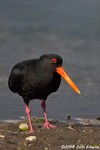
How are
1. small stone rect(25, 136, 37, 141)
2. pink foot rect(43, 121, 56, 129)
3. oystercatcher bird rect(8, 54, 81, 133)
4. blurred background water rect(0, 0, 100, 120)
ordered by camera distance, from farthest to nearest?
blurred background water rect(0, 0, 100, 120) < pink foot rect(43, 121, 56, 129) < oystercatcher bird rect(8, 54, 81, 133) < small stone rect(25, 136, 37, 141)

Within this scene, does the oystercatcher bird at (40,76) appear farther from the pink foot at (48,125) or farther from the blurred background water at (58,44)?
the blurred background water at (58,44)

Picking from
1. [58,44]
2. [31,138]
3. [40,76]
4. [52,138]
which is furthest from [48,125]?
[58,44]

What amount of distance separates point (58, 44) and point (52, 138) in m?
8.25

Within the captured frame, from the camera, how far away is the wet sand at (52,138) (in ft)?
28.1

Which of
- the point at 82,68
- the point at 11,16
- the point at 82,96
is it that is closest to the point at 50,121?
the point at 82,96

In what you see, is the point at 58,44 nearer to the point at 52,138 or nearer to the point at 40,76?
the point at 40,76

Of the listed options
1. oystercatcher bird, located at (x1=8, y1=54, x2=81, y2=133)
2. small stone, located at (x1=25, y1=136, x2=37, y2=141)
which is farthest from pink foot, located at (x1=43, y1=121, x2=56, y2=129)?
small stone, located at (x1=25, y1=136, x2=37, y2=141)

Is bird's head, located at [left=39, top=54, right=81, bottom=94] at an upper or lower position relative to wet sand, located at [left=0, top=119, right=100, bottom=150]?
upper

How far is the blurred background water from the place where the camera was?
41.7 feet

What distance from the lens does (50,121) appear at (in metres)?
11.4

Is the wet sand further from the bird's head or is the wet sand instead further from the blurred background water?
the blurred background water

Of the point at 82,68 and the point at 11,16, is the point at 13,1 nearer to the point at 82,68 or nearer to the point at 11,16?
the point at 11,16

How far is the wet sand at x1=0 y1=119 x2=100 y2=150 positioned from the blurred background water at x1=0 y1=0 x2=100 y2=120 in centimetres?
180

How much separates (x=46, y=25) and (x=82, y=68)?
3.78 metres
